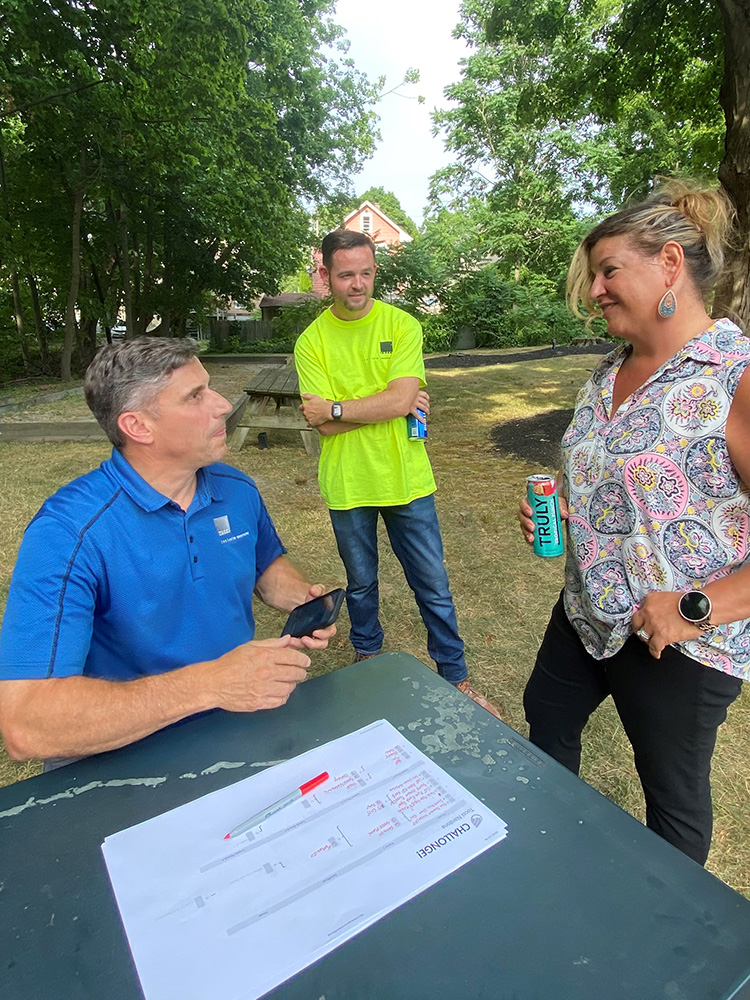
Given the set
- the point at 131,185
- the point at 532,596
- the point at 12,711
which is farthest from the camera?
the point at 131,185

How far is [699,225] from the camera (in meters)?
1.34

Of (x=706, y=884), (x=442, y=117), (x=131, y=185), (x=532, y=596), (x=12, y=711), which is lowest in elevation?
(x=532, y=596)

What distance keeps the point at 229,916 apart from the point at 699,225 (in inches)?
63.2

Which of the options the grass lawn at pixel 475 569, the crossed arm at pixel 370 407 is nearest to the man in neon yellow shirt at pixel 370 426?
the crossed arm at pixel 370 407

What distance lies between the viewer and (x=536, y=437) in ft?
22.9

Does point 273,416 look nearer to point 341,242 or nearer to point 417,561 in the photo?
point 341,242

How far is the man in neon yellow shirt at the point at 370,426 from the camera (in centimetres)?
253

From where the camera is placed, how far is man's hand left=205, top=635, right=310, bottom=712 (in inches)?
47.4

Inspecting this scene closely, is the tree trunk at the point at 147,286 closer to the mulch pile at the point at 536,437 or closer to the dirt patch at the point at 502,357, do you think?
the dirt patch at the point at 502,357

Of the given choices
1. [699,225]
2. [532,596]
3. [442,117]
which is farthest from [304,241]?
[699,225]

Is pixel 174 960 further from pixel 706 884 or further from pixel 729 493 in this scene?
pixel 729 493

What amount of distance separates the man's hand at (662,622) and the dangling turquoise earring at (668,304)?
626 mm

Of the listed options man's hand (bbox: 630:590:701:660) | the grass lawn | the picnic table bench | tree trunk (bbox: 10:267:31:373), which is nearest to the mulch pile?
the grass lawn

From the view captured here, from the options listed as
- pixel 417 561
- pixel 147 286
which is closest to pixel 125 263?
pixel 147 286
